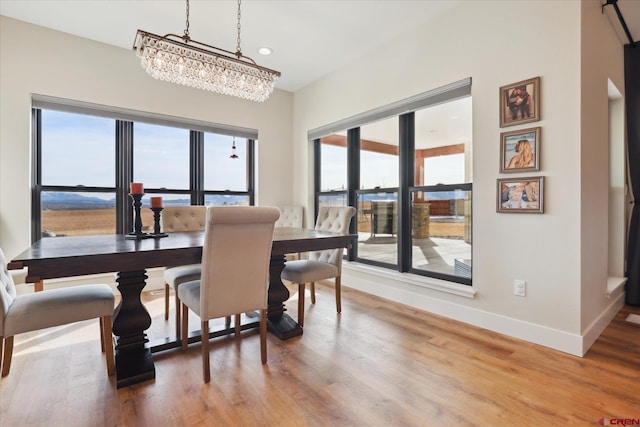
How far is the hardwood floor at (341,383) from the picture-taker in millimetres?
1508

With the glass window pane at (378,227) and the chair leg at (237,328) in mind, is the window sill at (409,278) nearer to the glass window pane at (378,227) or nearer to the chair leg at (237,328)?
the glass window pane at (378,227)

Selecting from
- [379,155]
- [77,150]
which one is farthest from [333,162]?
Result: [77,150]

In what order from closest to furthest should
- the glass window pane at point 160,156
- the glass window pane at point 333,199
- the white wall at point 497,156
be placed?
1. the white wall at point 497,156
2. the glass window pane at point 160,156
3. the glass window pane at point 333,199

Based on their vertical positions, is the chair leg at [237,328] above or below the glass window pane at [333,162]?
below

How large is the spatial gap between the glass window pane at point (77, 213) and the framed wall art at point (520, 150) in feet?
13.6

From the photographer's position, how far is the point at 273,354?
2145mm

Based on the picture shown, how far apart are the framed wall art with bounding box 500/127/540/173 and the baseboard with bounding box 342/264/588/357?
120 centimetres

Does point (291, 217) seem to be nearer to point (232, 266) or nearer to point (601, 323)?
point (232, 266)

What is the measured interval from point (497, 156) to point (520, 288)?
3.50ft

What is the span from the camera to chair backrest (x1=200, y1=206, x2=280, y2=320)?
1766 millimetres

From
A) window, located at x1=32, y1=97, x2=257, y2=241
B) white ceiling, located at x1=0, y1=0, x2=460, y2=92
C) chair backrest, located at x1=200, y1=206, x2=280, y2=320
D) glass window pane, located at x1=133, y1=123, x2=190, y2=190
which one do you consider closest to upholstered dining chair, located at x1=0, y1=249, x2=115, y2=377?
chair backrest, located at x1=200, y1=206, x2=280, y2=320

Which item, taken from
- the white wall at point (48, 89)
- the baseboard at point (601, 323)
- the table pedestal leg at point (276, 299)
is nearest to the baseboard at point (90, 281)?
the white wall at point (48, 89)

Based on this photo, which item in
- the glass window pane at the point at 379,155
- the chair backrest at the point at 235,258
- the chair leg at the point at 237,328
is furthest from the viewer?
the glass window pane at the point at 379,155

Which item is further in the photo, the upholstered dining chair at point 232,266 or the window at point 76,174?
the window at point 76,174
